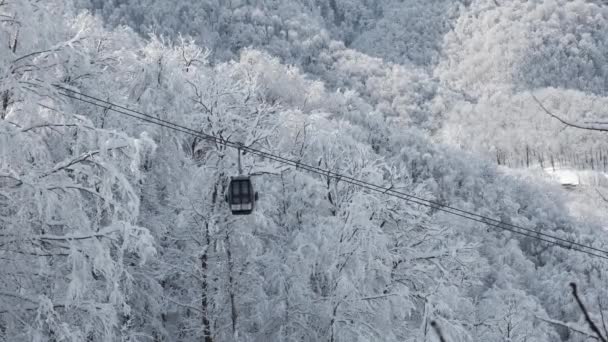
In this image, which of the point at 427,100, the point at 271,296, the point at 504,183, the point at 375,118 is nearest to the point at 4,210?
the point at 271,296

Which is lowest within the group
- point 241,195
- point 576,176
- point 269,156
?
point 576,176

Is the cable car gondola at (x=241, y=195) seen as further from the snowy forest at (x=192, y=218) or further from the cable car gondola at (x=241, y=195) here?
the snowy forest at (x=192, y=218)

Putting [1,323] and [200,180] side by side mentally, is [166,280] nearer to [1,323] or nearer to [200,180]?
[200,180]

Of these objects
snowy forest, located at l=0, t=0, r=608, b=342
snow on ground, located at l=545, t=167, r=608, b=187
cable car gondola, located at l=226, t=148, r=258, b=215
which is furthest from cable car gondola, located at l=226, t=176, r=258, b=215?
snow on ground, located at l=545, t=167, r=608, b=187

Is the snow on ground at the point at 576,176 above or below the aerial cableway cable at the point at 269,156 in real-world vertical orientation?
below

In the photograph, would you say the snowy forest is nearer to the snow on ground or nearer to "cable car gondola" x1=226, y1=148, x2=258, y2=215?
"cable car gondola" x1=226, y1=148, x2=258, y2=215

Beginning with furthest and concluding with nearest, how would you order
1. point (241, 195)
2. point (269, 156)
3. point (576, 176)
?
1. point (576, 176)
2. point (269, 156)
3. point (241, 195)

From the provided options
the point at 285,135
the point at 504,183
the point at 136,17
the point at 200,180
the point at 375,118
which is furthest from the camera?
the point at 136,17

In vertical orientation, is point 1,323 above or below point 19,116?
below

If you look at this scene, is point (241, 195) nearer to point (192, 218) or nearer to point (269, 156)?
point (269, 156)

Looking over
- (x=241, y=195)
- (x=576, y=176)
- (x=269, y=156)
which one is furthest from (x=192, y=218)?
(x=576, y=176)

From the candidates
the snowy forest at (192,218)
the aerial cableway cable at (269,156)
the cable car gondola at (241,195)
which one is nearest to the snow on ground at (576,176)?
the snowy forest at (192,218)
